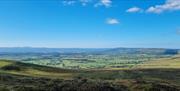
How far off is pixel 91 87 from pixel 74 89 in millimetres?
6114

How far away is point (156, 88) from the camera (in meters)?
118

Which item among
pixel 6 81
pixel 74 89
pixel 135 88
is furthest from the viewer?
pixel 6 81

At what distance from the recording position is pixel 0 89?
345 feet

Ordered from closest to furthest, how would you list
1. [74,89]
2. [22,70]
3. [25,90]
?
[25,90] < [74,89] < [22,70]

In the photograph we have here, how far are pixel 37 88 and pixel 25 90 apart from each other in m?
5.12

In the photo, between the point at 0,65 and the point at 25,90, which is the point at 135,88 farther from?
the point at 0,65

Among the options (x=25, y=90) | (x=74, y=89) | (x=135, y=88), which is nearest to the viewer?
(x=25, y=90)

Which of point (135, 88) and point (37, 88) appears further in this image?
point (135, 88)

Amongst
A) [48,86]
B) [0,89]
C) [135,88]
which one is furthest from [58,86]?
[135,88]

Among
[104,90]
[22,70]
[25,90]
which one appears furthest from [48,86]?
[22,70]

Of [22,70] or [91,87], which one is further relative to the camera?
[22,70]

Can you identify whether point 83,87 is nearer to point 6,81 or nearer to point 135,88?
point 135,88

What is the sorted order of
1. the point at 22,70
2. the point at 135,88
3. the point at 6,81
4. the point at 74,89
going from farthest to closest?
the point at 22,70 → the point at 6,81 → the point at 135,88 → the point at 74,89

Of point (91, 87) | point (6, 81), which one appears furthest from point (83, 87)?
point (6, 81)
